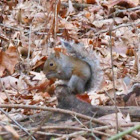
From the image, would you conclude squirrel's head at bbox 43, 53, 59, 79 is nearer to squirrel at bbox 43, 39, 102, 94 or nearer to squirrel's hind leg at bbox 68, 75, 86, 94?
squirrel at bbox 43, 39, 102, 94

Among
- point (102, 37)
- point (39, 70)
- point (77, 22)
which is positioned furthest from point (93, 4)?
point (39, 70)

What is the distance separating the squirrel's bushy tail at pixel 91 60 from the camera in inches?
167

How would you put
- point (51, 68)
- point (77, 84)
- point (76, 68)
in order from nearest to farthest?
point (77, 84), point (76, 68), point (51, 68)

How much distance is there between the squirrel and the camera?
14.1 ft

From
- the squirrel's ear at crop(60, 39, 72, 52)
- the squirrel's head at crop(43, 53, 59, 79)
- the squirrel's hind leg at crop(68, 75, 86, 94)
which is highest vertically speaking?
the squirrel's ear at crop(60, 39, 72, 52)

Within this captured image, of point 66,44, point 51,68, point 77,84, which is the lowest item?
point 77,84

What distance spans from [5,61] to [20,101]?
37.1 inches

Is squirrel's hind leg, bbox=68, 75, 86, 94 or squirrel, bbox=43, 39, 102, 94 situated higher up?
squirrel, bbox=43, 39, 102, 94

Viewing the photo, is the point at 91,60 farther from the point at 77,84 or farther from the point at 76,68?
the point at 77,84

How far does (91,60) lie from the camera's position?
4363 millimetres

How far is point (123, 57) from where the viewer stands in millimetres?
5426

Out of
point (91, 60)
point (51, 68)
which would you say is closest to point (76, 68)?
point (91, 60)

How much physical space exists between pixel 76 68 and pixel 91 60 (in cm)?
17

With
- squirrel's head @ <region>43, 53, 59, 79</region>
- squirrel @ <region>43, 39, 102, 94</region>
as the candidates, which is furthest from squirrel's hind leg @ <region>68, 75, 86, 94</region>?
squirrel's head @ <region>43, 53, 59, 79</region>
